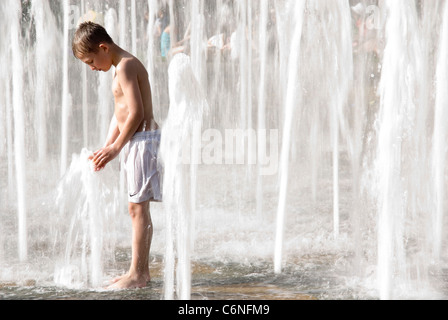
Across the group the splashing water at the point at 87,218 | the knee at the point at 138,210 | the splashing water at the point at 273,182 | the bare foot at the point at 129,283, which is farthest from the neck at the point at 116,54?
the bare foot at the point at 129,283

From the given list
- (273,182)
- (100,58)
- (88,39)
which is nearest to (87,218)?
(100,58)

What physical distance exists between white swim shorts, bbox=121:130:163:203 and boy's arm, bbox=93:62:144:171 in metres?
0.09

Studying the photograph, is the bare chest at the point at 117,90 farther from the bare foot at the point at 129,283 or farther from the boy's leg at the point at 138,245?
the bare foot at the point at 129,283

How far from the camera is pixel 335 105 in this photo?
7414 mm

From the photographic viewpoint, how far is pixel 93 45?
3590mm

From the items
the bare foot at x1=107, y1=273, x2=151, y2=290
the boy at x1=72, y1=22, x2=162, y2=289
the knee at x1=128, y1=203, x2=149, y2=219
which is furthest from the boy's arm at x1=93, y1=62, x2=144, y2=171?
the bare foot at x1=107, y1=273, x2=151, y2=290

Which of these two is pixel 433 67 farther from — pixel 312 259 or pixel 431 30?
pixel 312 259

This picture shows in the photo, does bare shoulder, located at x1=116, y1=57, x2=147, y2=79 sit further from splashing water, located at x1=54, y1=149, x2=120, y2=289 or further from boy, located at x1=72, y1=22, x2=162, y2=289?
splashing water, located at x1=54, y1=149, x2=120, y2=289

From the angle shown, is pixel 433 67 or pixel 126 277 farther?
pixel 433 67

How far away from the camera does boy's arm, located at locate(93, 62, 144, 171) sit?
3539mm

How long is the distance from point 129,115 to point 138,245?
70 cm

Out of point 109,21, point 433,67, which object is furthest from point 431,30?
point 109,21

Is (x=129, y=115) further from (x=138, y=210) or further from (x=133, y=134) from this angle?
(x=138, y=210)
